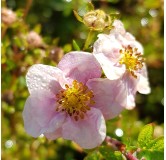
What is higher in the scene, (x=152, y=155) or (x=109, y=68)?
(x=109, y=68)

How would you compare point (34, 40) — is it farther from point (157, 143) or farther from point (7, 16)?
point (157, 143)

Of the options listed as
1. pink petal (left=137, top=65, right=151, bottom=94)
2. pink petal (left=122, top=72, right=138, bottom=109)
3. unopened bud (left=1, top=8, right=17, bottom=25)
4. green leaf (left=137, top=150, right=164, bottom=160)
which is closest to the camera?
green leaf (left=137, top=150, right=164, bottom=160)

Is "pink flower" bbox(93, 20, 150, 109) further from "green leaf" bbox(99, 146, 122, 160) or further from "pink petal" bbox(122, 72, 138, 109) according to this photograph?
"green leaf" bbox(99, 146, 122, 160)

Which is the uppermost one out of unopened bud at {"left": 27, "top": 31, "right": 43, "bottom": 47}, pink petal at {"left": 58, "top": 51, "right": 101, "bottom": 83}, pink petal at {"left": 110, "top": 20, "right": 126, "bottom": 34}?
pink petal at {"left": 110, "top": 20, "right": 126, "bottom": 34}

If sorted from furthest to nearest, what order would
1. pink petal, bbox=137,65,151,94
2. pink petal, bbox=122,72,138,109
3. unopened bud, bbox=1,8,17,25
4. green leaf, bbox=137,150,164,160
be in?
unopened bud, bbox=1,8,17,25 < pink petal, bbox=137,65,151,94 < pink petal, bbox=122,72,138,109 < green leaf, bbox=137,150,164,160

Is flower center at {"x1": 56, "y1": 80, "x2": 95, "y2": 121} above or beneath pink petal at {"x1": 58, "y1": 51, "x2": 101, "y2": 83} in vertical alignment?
beneath

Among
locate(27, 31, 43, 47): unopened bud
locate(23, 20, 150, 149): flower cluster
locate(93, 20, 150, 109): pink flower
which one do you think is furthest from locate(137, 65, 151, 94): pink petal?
locate(27, 31, 43, 47): unopened bud

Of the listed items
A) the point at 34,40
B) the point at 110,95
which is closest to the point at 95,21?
the point at 110,95
